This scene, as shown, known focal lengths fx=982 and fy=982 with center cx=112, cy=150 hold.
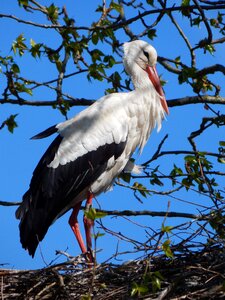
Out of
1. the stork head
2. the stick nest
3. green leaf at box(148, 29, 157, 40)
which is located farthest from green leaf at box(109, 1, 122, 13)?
the stick nest

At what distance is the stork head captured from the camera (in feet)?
34.1

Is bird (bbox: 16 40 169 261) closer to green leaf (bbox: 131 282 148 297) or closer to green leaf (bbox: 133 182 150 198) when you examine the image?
green leaf (bbox: 133 182 150 198)

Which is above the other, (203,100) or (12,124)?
(12,124)

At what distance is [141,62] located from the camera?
34.4 feet

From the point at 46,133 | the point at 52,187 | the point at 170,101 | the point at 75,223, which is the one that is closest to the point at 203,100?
the point at 170,101

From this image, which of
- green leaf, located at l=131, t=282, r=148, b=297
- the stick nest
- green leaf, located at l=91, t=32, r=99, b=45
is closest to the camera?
green leaf, located at l=131, t=282, r=148, b=297

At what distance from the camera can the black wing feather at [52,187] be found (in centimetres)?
948

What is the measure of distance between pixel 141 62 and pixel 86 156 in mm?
1303

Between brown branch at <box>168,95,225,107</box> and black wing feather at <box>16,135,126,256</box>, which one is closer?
black wing feather at <box>16,135,126,256</box>

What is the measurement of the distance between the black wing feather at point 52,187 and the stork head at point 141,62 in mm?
890

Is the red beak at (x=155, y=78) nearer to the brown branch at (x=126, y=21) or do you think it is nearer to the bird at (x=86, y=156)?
the bird at (x=86, y=156)

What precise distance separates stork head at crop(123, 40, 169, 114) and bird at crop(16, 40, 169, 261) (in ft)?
0.16

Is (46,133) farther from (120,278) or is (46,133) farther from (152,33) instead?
(120,278)

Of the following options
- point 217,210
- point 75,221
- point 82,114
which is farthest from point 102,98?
point 217,210
